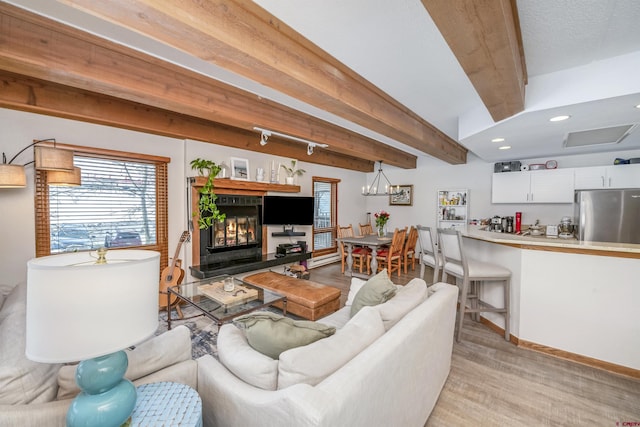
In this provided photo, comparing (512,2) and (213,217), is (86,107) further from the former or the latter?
(512,2)

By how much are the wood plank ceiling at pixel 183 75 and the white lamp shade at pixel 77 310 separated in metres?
1.17

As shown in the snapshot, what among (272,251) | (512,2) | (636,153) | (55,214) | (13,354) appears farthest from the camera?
(272,251)

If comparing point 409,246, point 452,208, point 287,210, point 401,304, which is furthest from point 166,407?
point 452,208

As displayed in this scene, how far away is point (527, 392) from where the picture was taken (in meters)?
1.99

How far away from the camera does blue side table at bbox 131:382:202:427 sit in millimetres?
971

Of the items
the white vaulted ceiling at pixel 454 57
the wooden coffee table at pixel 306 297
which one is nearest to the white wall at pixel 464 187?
the white vaulted ceiling at pixel 454 57

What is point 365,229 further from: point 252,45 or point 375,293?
point 252,45

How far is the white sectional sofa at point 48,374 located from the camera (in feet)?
3.04

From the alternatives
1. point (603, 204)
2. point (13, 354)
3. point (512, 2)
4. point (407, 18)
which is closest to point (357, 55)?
point (407, 18)

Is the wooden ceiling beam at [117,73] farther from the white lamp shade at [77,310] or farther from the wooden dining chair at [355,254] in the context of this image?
the wooden dining chair at [355,254]

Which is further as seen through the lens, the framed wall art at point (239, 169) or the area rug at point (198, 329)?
the framed wall art at point (239, 169)

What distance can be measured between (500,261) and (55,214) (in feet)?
16.1

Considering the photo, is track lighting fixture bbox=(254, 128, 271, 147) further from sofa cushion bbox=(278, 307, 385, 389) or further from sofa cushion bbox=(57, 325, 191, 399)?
sofa cushion bbox=(278, 307, 385, 389)

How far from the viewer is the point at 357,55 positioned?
197cm
